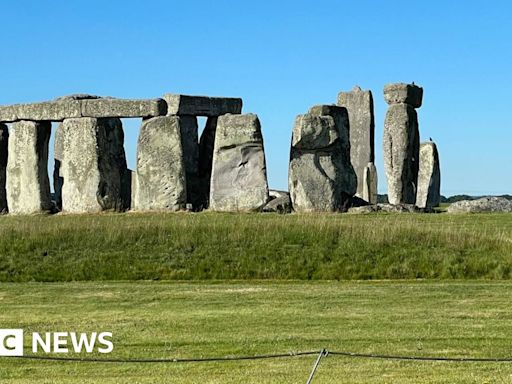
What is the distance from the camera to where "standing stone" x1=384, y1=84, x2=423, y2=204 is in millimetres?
32250

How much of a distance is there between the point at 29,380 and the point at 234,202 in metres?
17.3

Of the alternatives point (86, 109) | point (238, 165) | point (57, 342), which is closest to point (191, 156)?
point (238, 165)

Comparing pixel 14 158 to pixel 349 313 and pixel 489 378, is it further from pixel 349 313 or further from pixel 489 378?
pixel 489 378

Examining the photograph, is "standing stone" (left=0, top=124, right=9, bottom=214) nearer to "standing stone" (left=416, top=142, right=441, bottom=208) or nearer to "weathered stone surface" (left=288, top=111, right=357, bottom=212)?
"weathered stone surface" (left=288, top=111, right=357, bottom=212)

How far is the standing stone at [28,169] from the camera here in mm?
29078

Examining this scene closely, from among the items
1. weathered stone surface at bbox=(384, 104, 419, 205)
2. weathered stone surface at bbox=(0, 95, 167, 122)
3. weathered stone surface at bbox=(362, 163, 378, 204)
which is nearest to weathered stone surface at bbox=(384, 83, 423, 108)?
weathered stone surface at bbox=(384, 104, 419, 205)

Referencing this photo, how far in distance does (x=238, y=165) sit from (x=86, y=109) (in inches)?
146

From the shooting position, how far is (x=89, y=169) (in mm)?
28641

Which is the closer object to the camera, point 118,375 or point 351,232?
point 118,375

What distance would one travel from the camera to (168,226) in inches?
792

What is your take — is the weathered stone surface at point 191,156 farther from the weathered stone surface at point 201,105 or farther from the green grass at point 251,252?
the green grass at point 251,252

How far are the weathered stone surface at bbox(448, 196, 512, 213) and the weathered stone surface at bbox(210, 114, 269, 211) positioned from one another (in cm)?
421

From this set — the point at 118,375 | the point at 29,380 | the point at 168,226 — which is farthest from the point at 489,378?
the point at 168,226

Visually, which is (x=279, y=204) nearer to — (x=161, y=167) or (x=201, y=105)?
(x=161, y=167)
